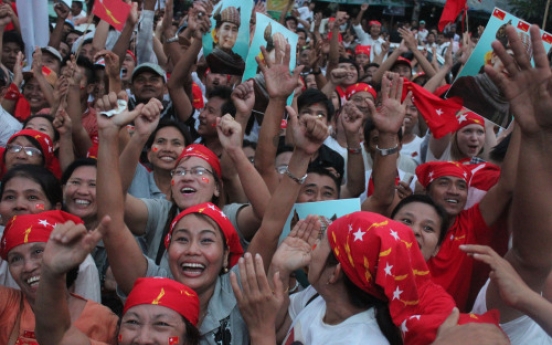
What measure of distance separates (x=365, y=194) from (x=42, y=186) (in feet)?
7.10

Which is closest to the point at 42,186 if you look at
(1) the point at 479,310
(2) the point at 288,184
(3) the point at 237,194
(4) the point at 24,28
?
(3) the point at 237,194

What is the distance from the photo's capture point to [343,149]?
5.02 m

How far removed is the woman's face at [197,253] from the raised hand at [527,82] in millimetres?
1411

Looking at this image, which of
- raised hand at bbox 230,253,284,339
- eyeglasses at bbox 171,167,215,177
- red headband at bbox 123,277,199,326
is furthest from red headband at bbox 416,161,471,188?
red headband at bbox 123,277,199,326

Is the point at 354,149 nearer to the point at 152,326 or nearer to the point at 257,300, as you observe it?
the point at 257,300

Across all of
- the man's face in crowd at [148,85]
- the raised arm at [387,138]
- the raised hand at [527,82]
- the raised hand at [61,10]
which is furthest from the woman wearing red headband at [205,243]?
the raised hand at [61,10]

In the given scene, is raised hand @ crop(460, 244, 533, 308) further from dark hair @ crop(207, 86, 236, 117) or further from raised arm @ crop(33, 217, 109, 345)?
dark hair @ crop(207, 86, 236, 117)

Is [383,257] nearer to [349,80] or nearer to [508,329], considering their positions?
[508,329]

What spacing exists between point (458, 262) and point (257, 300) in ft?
4.44

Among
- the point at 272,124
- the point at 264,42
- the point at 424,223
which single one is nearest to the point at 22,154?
the point at 272,124

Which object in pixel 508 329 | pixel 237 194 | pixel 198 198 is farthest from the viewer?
pixel 237 194

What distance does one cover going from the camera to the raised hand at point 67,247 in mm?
2127

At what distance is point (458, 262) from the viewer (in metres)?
3.21

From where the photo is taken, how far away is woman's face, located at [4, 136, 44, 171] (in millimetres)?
4031
